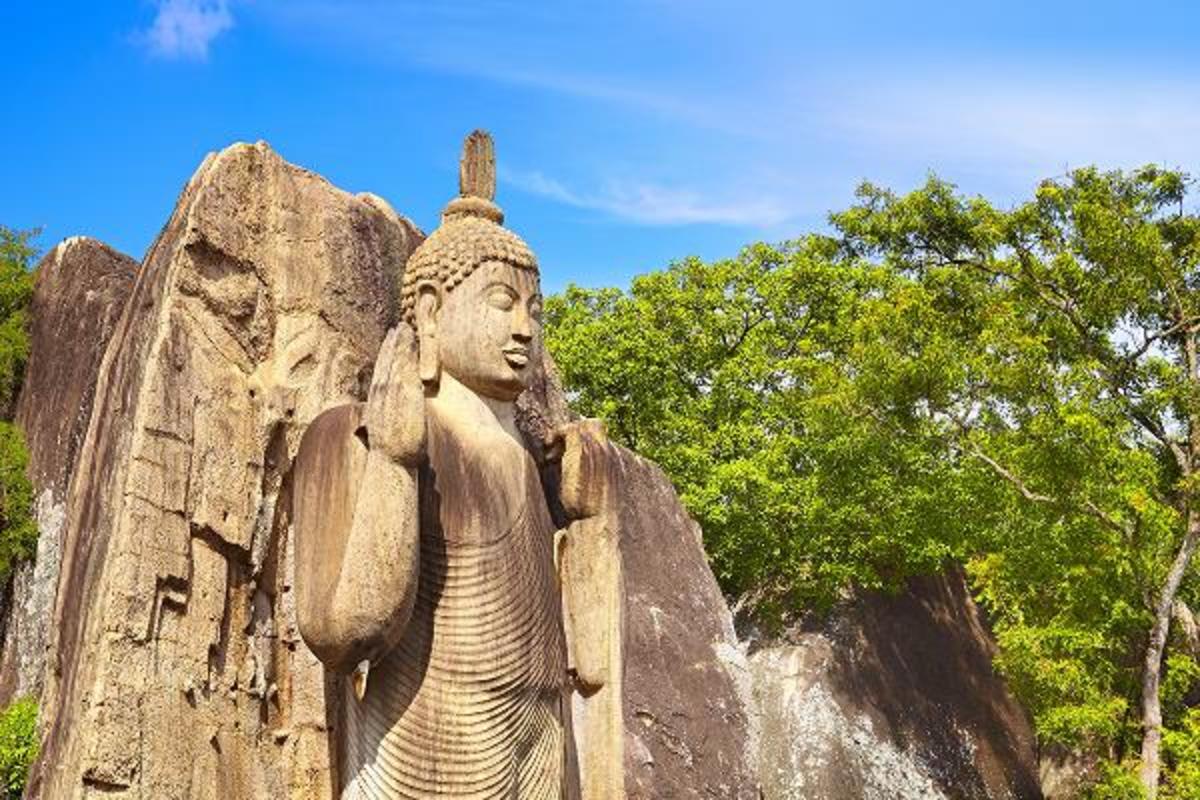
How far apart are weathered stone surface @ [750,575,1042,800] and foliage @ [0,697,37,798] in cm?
1093

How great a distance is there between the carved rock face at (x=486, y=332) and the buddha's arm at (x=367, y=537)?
41 centimetres

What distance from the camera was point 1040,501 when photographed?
18453 mm

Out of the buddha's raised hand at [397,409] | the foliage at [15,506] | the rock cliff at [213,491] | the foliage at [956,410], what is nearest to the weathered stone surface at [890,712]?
the foliage at [956,410]

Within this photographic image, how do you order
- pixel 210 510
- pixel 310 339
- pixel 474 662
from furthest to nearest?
pixel 310 339, pixel 210 510, pixel 474 662

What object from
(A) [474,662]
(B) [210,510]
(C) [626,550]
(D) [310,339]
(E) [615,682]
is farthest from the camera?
(C) [626,550]

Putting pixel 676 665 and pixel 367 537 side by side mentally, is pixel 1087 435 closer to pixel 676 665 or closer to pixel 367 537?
pixel 676 665

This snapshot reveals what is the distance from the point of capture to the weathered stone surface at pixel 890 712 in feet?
64.1

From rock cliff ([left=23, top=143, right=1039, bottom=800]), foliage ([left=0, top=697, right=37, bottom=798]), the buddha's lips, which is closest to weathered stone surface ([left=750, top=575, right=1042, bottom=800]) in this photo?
foliage ([left=0, top=697, right=37, bottom=798])

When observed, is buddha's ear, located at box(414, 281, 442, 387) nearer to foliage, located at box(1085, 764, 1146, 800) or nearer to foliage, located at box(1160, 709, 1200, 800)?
foliage, located at box(1160, 709, 1200, 800)

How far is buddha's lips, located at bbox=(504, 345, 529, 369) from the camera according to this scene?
214 inches

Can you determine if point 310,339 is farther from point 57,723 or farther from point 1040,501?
point 1040,501

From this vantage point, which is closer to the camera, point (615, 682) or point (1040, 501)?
point (615, 682)

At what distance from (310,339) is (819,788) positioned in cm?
1440

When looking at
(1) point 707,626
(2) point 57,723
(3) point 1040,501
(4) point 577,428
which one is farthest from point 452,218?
(3) point 1040,501
